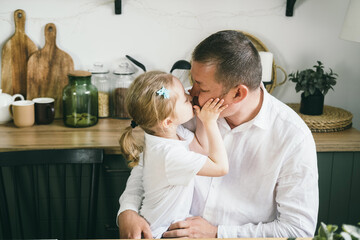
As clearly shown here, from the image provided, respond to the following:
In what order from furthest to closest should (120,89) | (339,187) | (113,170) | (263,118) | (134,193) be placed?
(120,89)
(339,187)
(113,170)
(134,193)
(263,118)

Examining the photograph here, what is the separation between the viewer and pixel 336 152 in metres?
2.01

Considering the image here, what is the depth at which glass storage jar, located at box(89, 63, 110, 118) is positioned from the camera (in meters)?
2.32

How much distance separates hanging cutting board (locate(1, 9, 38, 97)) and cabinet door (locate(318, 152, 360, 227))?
1676mm

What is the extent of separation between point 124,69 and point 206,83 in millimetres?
920

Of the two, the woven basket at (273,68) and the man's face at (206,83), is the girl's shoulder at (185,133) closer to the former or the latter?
the man's face at (206,83)

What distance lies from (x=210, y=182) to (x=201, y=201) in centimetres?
9

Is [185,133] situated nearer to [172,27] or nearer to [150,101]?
[150,101]

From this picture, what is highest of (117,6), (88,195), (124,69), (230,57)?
(117,6)

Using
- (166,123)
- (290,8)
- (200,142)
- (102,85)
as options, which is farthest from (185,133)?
(290,8)

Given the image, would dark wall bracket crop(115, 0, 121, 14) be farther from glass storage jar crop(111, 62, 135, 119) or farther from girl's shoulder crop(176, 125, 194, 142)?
girl's shoulder crop(176, 125, 194, 142)

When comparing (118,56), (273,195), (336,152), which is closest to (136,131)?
(118,56)

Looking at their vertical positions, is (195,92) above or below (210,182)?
above

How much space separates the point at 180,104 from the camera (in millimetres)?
1523

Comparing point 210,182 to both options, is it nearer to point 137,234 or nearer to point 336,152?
point 137,234
